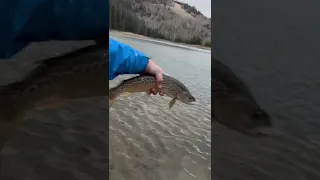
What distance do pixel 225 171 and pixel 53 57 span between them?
0.79m

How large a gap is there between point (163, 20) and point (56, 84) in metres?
0.50

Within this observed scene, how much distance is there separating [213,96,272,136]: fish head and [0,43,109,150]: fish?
0.47 m

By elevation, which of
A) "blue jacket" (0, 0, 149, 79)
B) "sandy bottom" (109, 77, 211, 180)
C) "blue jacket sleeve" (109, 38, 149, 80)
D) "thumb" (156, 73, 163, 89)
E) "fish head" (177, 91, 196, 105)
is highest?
"blue jacket" (0, 0, 149, 79)

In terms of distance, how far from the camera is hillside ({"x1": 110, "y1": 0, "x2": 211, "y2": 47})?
1613 mm

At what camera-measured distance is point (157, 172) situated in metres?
1.59

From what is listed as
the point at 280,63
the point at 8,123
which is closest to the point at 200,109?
the point at 280,63

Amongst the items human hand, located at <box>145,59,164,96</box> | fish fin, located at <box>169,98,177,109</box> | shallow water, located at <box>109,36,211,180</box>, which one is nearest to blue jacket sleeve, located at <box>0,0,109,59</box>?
shallow water, located at <box>109,36,211,180</box>

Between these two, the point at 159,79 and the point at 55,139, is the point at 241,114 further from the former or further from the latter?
the point at 55,139

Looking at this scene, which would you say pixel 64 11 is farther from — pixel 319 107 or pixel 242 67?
pixel 319 107

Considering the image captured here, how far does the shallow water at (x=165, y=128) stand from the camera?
5.18 feet

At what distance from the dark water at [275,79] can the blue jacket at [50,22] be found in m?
0.48

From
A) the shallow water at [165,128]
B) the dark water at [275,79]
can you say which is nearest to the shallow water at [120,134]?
the shallow water at [165,128]

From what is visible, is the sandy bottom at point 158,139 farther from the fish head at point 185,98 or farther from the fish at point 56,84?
the fish at point 56,84

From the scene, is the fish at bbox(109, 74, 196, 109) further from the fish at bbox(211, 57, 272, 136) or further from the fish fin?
the fish at bbox(211, 57, 272, 136)
